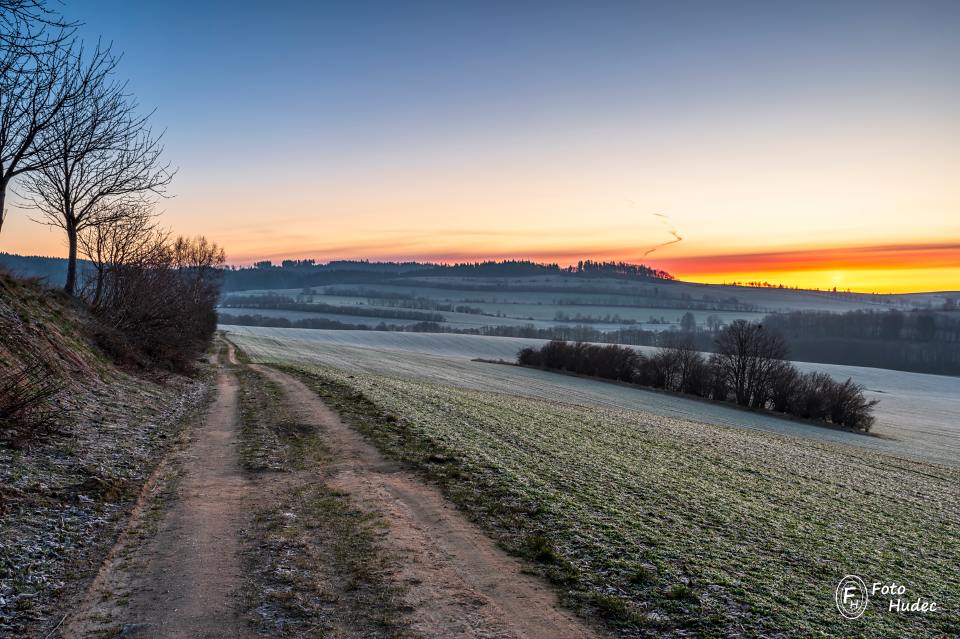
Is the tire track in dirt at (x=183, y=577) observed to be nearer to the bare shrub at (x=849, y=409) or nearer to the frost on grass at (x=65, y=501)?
the frost on grass at (x=65, y=501)

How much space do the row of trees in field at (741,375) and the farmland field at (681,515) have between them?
1283 inches

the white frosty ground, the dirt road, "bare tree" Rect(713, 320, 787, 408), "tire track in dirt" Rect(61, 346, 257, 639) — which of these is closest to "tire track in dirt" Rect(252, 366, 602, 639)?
the dirt road

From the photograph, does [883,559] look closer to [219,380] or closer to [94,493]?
[94,493]

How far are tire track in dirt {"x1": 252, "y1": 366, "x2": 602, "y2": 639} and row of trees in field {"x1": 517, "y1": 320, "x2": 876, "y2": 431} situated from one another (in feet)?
187

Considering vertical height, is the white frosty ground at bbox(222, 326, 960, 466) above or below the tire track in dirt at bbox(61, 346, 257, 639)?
below

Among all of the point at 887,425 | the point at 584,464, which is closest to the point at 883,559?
the point at 584,464

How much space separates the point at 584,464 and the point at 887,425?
59.3 metres

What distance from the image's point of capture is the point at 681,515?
1140cm

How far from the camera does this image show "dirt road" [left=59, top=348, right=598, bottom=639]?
623cm

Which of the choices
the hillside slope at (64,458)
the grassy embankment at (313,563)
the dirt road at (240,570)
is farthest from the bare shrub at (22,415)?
the grassy embankment at (313,563)

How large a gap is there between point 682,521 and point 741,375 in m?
58.4

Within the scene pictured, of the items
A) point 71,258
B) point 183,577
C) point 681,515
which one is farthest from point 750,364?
point 183,577

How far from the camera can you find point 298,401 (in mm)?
22266

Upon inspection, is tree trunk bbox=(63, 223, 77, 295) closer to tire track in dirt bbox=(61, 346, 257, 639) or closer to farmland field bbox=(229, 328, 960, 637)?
farmland field bbox=(229, 328, 960, 637)
